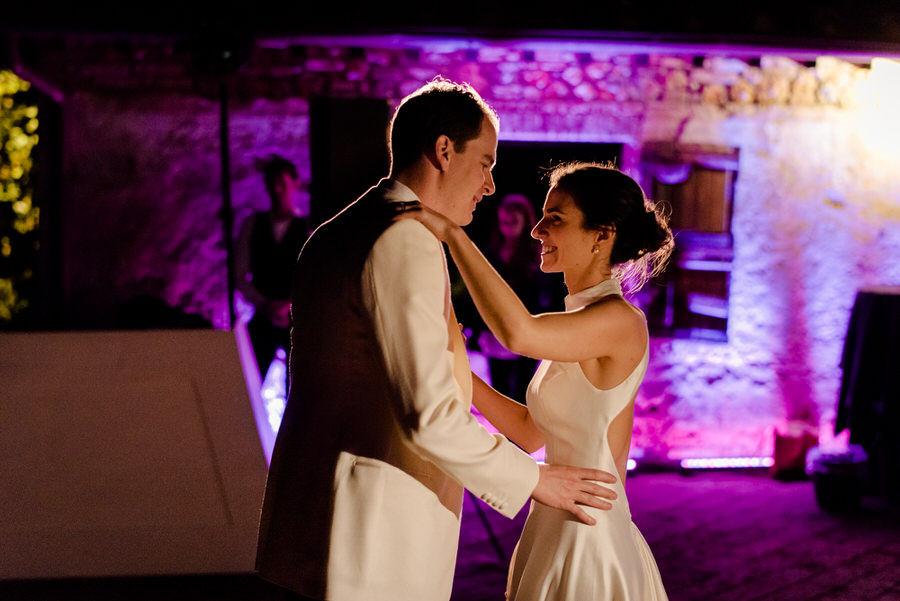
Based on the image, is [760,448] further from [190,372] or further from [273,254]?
[190,372]

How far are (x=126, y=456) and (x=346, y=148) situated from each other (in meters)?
1.52

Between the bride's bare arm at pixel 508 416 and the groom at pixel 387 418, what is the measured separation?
0.61m

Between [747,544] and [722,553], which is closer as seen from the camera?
→ [722,553]

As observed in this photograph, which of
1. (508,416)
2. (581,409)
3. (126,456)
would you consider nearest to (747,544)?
(508,416)

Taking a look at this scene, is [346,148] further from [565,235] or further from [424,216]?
[424,216]

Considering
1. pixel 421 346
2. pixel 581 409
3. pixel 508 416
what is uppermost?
pixel 421 346

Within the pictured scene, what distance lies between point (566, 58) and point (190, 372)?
13.4 feet

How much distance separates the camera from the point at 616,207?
2105mm

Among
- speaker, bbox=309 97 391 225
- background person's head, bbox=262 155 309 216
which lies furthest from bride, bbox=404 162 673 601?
background person's head, bbox=262 155 309 216

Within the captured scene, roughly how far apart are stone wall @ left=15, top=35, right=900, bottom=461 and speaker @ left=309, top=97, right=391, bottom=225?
287 centimetres

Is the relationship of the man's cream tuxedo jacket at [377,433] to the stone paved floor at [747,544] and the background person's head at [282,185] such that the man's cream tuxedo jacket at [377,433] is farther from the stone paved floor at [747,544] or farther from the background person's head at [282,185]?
the background person's head at [282,185]

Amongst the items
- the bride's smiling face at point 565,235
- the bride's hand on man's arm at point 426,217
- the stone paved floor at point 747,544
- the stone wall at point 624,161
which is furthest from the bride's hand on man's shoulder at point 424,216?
the stone wall at point 624,161

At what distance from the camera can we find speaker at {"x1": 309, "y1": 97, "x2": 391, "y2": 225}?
3096mm

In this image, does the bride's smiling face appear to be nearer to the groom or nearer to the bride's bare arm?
the bride's bare arm
